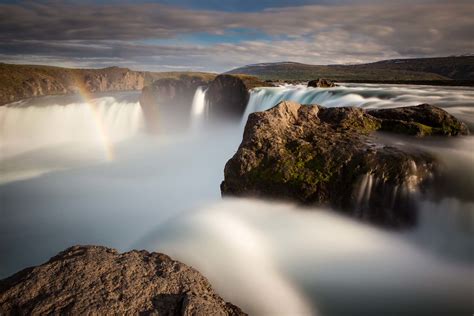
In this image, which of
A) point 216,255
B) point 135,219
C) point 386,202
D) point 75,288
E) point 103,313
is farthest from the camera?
point 135,219

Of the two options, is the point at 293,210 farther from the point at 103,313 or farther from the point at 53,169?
the point at 53,169

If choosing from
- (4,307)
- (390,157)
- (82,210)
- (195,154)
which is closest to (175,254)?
(4,307)

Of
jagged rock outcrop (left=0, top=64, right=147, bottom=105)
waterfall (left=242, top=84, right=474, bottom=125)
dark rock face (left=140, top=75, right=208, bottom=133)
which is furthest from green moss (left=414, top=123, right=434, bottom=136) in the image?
jagged rock outcrop (left=0, top=64, right=147, bottom=105)

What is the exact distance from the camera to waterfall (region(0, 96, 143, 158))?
162 ft

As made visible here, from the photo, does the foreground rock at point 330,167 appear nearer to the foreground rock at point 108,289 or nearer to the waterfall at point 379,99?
the foreground rock at point 108,289

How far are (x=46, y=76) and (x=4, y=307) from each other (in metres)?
142

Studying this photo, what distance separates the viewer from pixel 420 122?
1247 centimetres

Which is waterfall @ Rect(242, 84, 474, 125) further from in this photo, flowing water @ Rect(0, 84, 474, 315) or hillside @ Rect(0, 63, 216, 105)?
hillside @ Rect(0, 63, 216, 105)

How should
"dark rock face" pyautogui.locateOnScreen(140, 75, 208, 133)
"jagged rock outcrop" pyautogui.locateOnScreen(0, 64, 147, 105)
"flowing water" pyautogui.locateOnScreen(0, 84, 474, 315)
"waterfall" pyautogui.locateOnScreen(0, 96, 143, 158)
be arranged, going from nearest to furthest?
"flowing water" pyautogui.locateOnScreen(0, 84, 474, 315)
"dark rock face" pyautogui.locateOnScreen(140, 75, 208, 133)
"waterfall" pyautogui.locateOnScreen(0, 96, 143, 158)
"jagged rock outcrop" pyautogui.locateOnScreen(0, 64, 147, 105)

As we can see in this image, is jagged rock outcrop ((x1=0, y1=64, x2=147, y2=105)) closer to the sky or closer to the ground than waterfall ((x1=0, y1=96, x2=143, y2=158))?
closer to the sky

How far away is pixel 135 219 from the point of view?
1658 centimetres

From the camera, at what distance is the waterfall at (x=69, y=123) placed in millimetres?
49250

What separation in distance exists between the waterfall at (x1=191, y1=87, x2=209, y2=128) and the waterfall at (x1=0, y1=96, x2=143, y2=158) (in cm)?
1117

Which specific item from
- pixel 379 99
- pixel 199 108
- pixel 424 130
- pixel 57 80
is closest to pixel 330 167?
pixel 424 130
